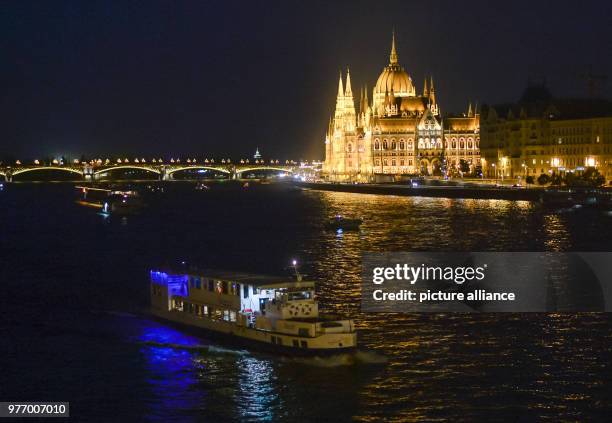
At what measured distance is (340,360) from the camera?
31266mm

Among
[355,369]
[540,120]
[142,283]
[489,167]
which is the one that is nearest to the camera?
[355,369]

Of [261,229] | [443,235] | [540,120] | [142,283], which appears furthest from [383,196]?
[142,283]

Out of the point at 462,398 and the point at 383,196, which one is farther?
the point at 383,196

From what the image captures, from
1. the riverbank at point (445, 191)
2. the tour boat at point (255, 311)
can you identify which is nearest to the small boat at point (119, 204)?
the riverbank at point (445, 191)

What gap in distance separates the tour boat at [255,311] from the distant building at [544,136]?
104534 mm

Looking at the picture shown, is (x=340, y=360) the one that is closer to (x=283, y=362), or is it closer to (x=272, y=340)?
(x=283, y=362)

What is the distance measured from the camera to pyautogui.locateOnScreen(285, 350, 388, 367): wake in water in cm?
3109

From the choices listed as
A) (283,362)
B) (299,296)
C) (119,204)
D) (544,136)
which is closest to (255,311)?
(299,296)

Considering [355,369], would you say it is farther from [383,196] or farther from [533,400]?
[383,196]

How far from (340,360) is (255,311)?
398 cm

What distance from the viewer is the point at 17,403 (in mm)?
28234

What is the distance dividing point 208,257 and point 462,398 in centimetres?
3556

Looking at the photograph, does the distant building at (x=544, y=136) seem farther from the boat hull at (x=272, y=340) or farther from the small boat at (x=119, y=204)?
the boat hull at (x=272, y=340)

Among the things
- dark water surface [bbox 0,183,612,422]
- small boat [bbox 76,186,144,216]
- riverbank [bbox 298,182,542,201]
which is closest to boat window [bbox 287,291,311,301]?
dark water surface [bbox 0,183,612,422]
